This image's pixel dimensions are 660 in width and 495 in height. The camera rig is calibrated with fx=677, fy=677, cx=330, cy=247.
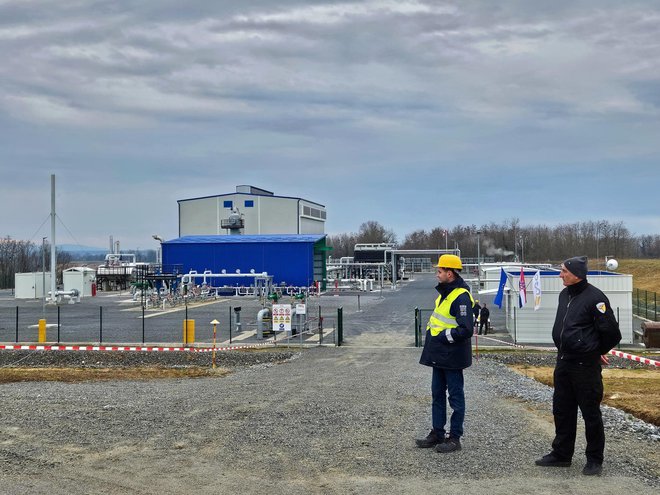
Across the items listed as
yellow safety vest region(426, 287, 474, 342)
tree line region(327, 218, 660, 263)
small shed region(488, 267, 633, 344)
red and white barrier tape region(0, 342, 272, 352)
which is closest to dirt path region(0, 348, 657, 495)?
yellow safety vest region(426, 287, 474, 342)

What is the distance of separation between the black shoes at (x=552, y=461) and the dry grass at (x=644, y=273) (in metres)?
59.7

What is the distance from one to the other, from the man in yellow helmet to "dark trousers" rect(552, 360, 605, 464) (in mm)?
975

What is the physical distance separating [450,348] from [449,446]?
101 centimetres

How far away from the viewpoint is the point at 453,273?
7.13 m

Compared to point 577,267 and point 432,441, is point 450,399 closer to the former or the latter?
point 432,441

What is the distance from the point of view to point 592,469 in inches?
245

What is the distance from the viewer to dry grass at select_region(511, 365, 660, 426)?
9609 mm

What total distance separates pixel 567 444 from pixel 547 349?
15979mm

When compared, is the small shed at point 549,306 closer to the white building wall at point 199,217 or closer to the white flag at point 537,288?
Answer: the white flag at point 537,288

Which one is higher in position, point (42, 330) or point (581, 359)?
point (581, 359)

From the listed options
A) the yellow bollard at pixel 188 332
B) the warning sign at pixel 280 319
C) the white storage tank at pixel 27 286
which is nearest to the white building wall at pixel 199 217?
the white storage tank at pixel 27 286

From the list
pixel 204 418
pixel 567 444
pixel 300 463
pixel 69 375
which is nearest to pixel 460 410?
pixel 567 444

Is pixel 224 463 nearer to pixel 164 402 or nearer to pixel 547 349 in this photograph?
pixel 164 402

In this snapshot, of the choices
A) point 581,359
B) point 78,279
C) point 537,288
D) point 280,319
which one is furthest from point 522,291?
→ point 78,279
